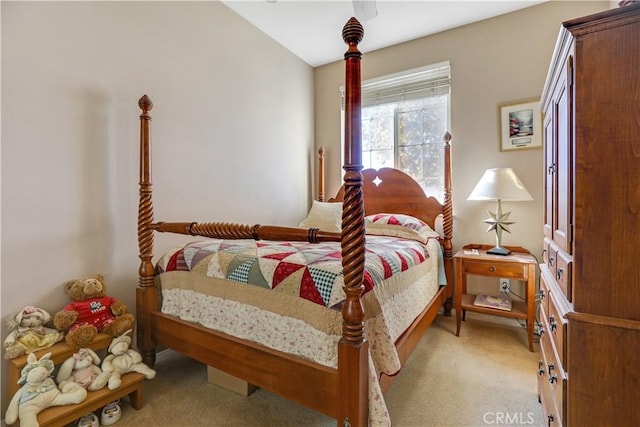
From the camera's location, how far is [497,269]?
7.59ft

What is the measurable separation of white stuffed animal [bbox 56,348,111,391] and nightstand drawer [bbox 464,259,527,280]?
245 centimetres

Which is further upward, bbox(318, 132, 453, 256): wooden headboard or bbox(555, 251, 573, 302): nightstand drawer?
bbox(318, 132, 453, 256): wooden headboard

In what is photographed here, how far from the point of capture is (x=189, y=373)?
1.97 m

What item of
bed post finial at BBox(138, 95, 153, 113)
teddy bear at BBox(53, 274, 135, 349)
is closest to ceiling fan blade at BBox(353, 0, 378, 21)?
bed post finial at BBox(138, 95, 153, 113)

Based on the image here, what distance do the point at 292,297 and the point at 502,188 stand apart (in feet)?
6.44

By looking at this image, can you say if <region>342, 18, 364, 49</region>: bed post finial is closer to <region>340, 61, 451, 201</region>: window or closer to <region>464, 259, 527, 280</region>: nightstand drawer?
<region>464, 259, 527, 280</region>: nightstand drawer

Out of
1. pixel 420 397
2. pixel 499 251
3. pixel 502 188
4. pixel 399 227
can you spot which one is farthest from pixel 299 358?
pixel 502 188

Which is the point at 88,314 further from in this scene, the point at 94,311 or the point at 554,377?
the point at 554,377

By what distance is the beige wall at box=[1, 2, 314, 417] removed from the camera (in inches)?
60.9

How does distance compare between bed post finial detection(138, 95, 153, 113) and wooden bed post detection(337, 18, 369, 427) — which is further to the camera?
bed post finial detection(138, 95, 153, 113)

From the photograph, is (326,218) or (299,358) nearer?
(299,358)

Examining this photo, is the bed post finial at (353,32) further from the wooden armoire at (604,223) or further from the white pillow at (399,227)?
the white pillow at (399,227)

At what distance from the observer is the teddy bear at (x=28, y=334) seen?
1409mm

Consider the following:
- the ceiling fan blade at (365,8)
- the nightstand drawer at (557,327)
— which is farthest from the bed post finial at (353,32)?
the nightstand drawer at (557,327)
